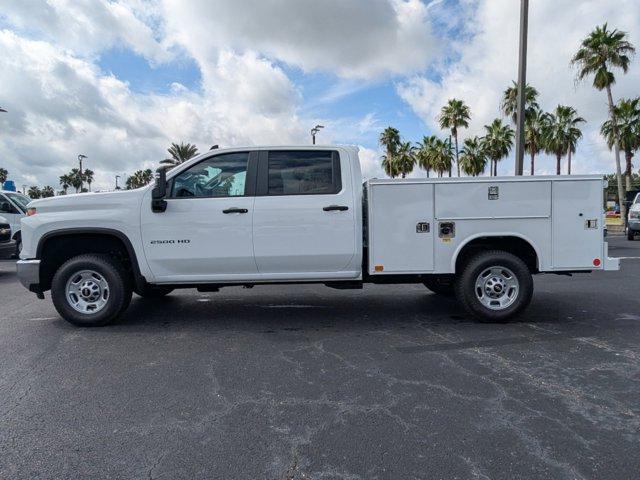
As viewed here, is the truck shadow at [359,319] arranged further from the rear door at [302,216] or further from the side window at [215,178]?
the side window at [215,178]

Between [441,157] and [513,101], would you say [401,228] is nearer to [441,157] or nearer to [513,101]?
[513,101]

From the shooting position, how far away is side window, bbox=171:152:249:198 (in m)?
5.52

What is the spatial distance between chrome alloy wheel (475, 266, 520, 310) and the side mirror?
3.80 m

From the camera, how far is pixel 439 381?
391 cm

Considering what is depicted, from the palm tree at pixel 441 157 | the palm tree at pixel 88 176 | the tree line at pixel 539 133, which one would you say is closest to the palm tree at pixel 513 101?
the tree line at pixel 539 133

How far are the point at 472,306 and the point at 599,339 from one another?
134cm

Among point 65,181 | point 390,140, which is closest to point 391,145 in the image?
point 390,140

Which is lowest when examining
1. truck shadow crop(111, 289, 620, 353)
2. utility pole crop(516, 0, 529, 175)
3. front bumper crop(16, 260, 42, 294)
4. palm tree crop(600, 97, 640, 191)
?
truck shadow crop(111, 289, 620, 353)

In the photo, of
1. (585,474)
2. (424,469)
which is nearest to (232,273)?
(424,469)

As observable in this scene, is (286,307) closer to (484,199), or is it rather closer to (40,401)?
(484,199)

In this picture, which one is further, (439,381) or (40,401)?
(439,381)

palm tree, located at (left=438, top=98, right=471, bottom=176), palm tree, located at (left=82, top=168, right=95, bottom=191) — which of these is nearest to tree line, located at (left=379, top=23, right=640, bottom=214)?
palm tree, located at (left=438, top=98, right=471, bottom=176)

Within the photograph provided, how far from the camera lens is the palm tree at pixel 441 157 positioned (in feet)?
196

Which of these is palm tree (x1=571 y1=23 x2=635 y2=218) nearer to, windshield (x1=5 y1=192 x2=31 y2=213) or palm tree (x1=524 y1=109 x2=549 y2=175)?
palm tree (x1=524 y1=109 x2=549 y2=175)
